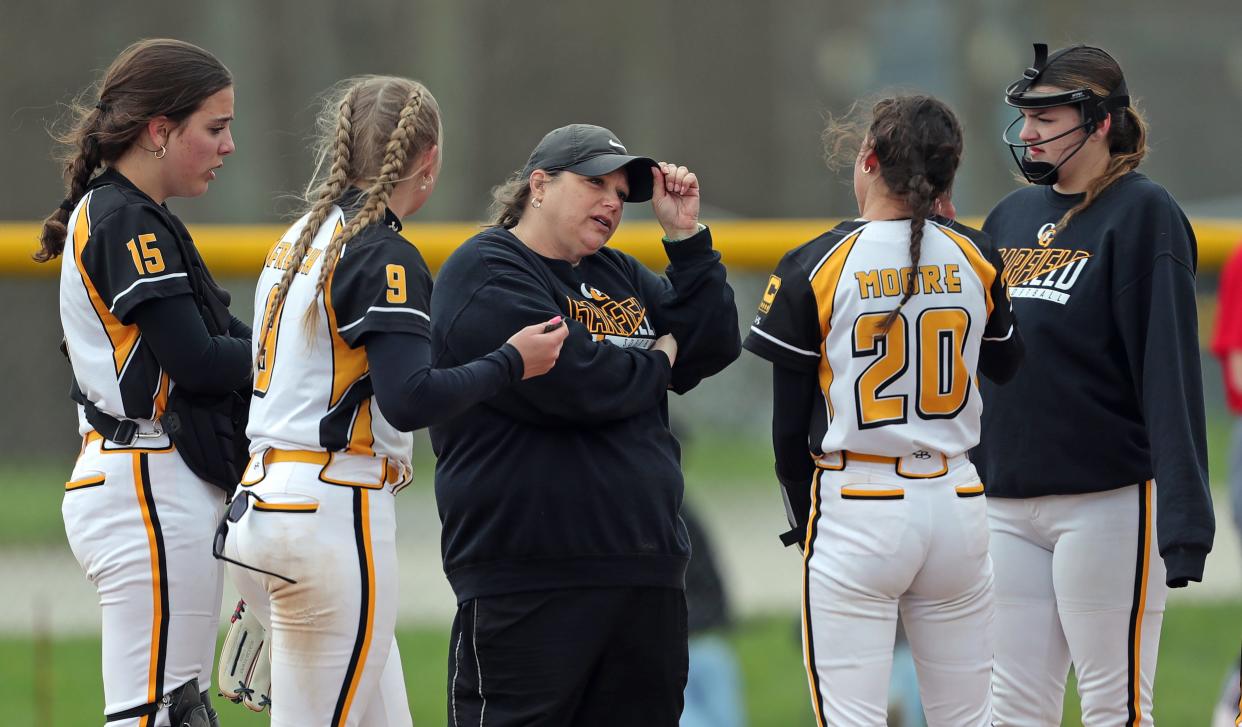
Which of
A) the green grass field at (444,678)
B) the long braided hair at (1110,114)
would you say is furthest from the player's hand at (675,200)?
the green grass field at (444,678)

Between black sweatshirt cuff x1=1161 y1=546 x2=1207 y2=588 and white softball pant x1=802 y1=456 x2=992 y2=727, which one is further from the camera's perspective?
black sweatshirt cuff x1=1161 y1=546 x2=1207 y2=588

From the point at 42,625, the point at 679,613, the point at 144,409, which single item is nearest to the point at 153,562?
the point at 144,409

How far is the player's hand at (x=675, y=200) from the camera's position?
3.25m

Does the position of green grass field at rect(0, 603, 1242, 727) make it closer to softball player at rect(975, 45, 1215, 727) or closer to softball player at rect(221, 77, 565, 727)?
softball player at rect(975, 45, 1215, 727)

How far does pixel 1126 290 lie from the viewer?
3439 mm

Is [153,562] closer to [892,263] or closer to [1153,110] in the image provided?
[892,263]

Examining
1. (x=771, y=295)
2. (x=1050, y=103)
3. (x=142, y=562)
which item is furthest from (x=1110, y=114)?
(x=142, y=562)

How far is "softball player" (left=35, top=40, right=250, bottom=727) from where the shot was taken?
3.02 metres

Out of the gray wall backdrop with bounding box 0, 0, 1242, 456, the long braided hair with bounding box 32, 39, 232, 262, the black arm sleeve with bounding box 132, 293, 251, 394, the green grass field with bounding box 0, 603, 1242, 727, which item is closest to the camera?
the black arm sleeve with bounding box 132, 293, 251, 394

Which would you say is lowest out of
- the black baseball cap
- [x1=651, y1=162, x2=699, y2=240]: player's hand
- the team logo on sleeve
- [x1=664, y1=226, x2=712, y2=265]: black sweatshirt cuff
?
the team logo on sleeve

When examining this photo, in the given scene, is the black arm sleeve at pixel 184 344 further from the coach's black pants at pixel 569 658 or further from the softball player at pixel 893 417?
the softball player at pixel 893 417

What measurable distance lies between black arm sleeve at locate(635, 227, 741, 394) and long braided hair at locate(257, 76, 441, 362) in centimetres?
60

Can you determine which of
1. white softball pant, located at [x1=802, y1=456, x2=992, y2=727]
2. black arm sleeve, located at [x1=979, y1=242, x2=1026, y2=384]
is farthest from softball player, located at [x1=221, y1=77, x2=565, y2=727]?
black arm sleeve, located at [x1=979, y1=242, x2=1026, y2=384]

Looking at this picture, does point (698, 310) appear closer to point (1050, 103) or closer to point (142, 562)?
point (1050, 103)
